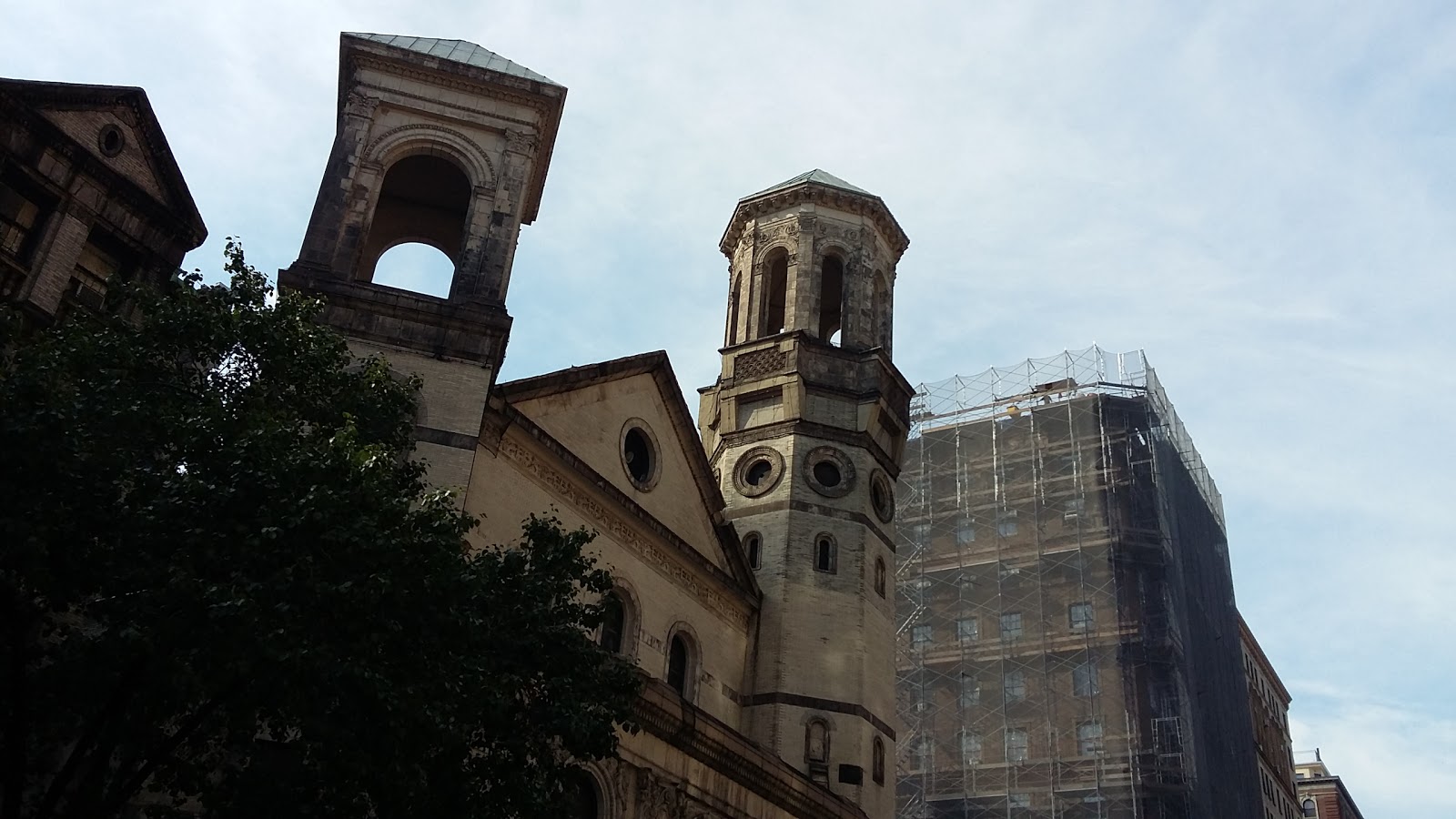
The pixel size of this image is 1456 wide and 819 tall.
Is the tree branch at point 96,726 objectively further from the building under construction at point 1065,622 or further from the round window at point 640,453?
the building under construction at point 1065,622

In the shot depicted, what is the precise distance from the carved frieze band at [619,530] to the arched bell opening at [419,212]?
6212 millimetres

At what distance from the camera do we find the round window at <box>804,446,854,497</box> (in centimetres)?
2786

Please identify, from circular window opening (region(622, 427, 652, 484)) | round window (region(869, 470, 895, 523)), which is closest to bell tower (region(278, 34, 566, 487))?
circular window opening (region(622, 427, 652, 484))

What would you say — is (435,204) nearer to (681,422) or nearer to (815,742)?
(681,422)

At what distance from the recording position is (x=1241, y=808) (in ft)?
136

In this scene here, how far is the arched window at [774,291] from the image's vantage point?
31094 mm

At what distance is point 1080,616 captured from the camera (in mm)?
40156

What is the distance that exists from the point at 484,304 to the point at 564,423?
2.77 m

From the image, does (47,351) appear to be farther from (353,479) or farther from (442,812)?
(442,812)

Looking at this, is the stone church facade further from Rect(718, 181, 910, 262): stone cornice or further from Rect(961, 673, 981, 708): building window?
Rect(961, 673, 981, 708): building window

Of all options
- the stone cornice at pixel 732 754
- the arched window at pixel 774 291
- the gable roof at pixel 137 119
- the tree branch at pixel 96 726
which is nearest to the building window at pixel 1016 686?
the arched window at pixel 774 291

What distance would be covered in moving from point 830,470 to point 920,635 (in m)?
15.6

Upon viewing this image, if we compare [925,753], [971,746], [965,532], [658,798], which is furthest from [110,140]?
[965,532]

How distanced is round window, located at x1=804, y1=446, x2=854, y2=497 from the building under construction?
13.9 meters
